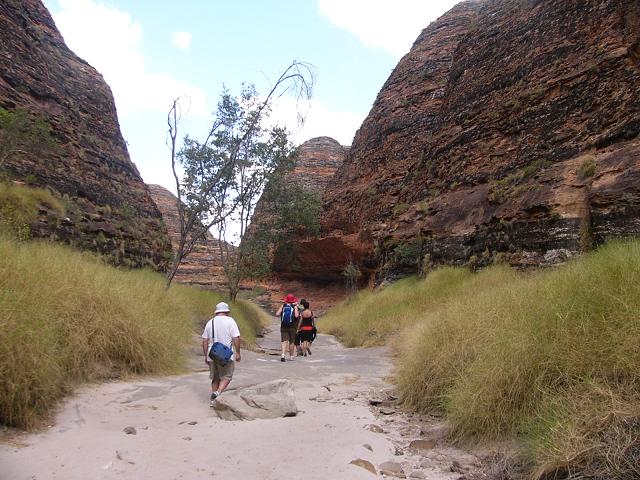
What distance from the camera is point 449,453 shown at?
12.4 ft

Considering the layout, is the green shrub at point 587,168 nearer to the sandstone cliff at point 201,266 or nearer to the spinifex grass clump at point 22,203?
the spinifex grass clump at point 22,203

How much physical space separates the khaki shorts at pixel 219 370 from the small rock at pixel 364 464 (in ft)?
8.98

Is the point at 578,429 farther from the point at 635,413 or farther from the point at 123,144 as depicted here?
the point at 123,144

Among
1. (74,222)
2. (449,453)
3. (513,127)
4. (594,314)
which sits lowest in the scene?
(449,453)

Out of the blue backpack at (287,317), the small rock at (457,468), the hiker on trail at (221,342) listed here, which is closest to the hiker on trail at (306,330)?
the blue backpack at (287,317)

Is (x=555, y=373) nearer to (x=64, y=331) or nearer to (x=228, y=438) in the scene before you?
(x=228, y=438)

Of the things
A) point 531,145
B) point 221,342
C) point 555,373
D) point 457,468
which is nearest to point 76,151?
point 221,342

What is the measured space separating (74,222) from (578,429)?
47.2 feet

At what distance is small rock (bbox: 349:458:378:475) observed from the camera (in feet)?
11.2

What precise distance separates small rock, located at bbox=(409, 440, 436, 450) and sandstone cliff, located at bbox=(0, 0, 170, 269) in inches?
449

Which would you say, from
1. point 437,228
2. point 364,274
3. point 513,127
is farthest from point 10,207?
point 364,274

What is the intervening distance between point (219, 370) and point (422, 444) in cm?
288

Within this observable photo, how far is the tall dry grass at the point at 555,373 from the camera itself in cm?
272

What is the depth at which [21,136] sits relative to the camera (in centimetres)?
1273
